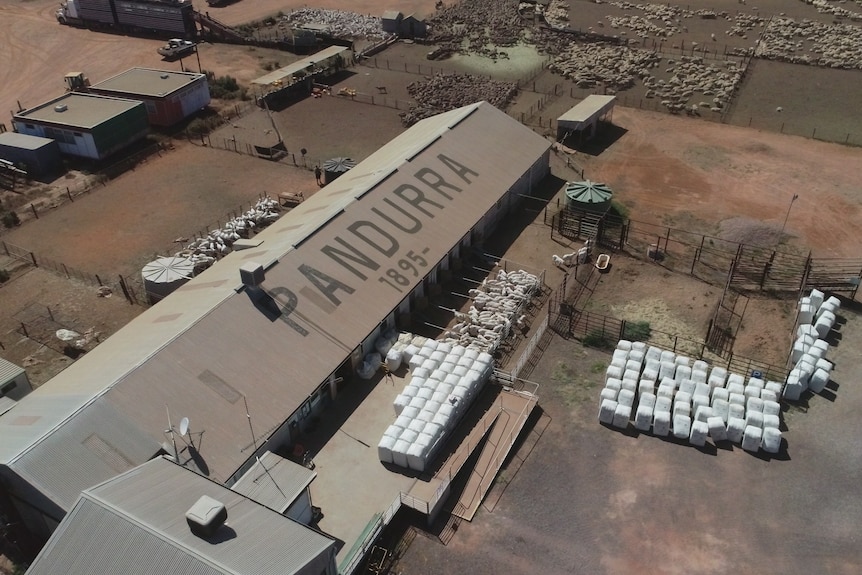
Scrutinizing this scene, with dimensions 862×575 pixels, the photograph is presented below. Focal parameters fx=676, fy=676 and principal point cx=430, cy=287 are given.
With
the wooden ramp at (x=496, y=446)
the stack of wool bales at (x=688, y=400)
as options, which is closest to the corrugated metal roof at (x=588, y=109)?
the stack of wool bales at (x=688, y=400)

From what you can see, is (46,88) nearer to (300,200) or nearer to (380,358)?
(300,200)

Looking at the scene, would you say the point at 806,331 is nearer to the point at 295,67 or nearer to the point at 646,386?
the point at 646,386

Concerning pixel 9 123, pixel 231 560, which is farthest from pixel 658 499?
pixel 9 123

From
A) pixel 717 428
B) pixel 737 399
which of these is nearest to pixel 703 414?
pixel 717 428

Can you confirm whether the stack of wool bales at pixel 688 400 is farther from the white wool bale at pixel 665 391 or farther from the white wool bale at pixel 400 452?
the white wool bale at pixel 400 452

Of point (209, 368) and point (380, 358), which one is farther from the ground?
point (209, 368)
